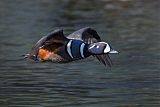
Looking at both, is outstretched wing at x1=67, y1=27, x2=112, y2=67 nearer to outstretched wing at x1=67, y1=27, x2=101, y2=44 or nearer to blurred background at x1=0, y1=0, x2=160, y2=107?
outstretched wing at x1=67, y1=27, x2=101, y2=44

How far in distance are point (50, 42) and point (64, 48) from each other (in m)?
0.19

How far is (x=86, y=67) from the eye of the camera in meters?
14.6

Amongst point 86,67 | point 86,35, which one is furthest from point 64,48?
point 86,67

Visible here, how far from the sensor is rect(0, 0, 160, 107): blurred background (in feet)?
39.6

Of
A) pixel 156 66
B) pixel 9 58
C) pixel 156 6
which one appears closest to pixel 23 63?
pixel 9 58

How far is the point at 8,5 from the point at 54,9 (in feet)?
5.54

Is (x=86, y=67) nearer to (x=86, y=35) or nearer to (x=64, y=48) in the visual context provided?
(x=86, y=35)

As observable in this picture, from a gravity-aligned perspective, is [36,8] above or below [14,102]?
below

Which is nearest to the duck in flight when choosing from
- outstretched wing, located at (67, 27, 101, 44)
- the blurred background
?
outstretched wing, located at (67, 27, 101, 44)

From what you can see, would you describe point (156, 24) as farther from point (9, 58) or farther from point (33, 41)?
point (9, 58)

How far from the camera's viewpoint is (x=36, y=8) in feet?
85.7

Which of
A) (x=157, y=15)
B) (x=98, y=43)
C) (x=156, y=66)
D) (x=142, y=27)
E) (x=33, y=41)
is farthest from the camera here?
(x=157, y=15)

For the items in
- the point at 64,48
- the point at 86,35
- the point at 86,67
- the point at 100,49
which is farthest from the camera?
the point at 86,67

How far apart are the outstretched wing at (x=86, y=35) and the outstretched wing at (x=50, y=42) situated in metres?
0.31
